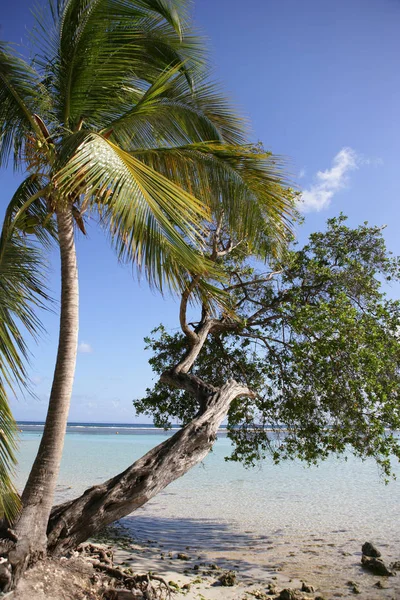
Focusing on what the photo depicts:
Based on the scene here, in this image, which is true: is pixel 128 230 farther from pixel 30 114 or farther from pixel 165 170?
pixel 30 114

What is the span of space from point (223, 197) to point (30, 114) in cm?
231

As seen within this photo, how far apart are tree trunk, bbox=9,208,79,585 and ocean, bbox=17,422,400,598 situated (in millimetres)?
4249

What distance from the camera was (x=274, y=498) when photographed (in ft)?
47.1

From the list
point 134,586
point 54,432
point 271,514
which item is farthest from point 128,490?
point 271,514

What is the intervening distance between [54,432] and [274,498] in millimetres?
11503

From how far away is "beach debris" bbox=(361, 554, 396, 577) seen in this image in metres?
6.79

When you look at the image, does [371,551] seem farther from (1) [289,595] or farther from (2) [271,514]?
(2) [271,514]

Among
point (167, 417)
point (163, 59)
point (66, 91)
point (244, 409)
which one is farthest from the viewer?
point (167, 417)

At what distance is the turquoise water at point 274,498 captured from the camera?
10930mm

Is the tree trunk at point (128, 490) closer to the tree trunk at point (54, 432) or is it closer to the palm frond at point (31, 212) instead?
the tree trunk at point (54, 432)

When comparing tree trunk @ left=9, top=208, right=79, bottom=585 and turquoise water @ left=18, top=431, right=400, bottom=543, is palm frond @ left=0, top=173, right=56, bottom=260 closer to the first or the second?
tree trunk @ left=9, top=208, right=79, bottom=585

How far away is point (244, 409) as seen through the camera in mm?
8914

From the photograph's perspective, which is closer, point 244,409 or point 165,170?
point 165,170

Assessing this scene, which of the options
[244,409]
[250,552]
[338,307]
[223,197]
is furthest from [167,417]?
[223,197]
